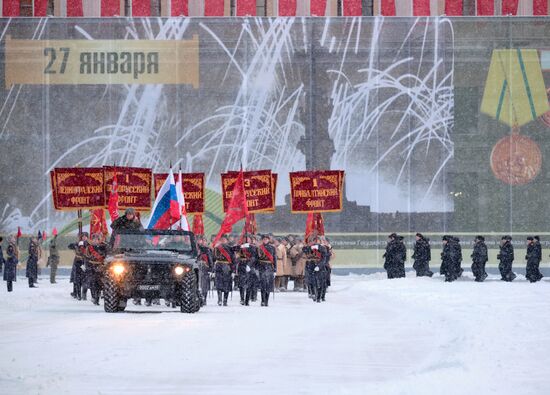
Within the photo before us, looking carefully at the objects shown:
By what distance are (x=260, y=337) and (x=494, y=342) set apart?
3.53 m

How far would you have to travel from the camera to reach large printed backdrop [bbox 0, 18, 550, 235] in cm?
5550

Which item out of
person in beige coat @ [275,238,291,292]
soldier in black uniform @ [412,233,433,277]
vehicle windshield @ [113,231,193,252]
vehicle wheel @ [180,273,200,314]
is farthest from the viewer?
soldier in black uniform @ [412,233,433,277]

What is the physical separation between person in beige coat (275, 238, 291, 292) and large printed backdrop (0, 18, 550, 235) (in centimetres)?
1450

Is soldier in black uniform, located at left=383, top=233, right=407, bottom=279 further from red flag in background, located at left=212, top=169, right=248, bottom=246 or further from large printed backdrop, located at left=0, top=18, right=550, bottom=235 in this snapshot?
red flag in background, located at left=212, top=169, right=248, bottom=246

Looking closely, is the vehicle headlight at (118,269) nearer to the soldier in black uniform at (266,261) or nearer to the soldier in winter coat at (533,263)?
the soldier in black uniform at (266,261)

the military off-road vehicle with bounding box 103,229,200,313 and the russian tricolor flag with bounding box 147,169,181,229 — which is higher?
the russian tricolor flag with bounding box 147,169,181,229

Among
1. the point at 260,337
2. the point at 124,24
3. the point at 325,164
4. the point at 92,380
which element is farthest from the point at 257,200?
the point at 92,380

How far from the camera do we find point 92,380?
41.1ft

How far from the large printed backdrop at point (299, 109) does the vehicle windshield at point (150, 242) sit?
27810 mm

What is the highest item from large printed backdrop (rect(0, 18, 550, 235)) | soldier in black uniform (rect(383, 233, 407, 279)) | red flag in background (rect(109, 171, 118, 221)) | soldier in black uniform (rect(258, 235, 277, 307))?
large printed backdrop (rect(0, 18, 550, 235))

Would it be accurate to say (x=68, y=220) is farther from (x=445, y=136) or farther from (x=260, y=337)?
(x=260, y=337)

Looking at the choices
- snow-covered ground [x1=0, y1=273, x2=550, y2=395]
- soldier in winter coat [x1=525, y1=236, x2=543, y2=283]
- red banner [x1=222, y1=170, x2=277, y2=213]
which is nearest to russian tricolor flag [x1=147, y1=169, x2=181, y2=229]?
snow-covered ground [x1=0, y1=273, x2=550, y2=395]

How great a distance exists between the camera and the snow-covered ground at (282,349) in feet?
40.0

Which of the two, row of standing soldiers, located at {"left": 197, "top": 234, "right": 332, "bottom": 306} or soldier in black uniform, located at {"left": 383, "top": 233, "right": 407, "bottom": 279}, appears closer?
row of standing soldiers, located at {"left": 197, "top": 234, "right": 332, "bottom": 306}
